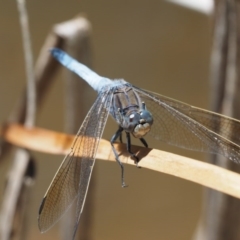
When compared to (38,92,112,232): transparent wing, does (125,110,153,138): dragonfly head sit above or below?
above

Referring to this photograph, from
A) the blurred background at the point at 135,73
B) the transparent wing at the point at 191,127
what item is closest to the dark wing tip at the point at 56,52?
the transparent wing at the point at 191,127

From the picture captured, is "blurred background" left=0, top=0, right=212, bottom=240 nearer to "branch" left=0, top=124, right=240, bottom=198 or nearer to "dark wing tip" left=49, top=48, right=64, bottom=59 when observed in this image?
"dark wing tip" left=49, top=48, right=64, bottom=59

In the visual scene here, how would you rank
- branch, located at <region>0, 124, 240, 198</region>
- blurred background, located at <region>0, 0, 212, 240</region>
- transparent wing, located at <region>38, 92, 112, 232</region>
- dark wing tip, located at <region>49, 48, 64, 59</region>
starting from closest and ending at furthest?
branch, located at <region>0, 124, 240, 198</region>
transparent wing, located at <region>38, 92, 112, 232</region>
dark wing tip, located at <region>49, 48, 64, 59</region>
blurred background, located at <region>0, 0, 212, 240</region>

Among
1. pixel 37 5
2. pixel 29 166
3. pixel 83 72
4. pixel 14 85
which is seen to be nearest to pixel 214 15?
pixel 83 72

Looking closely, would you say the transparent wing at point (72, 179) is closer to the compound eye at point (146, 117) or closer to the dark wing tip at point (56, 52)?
the compound eye at point (146, 117)

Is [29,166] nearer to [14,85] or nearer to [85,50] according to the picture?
[85,50]

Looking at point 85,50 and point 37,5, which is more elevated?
point 37,5

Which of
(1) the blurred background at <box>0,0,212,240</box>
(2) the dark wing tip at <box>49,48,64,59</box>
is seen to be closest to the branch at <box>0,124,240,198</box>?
(2) the dark wing tip at <box>49,48,64,59</box>
